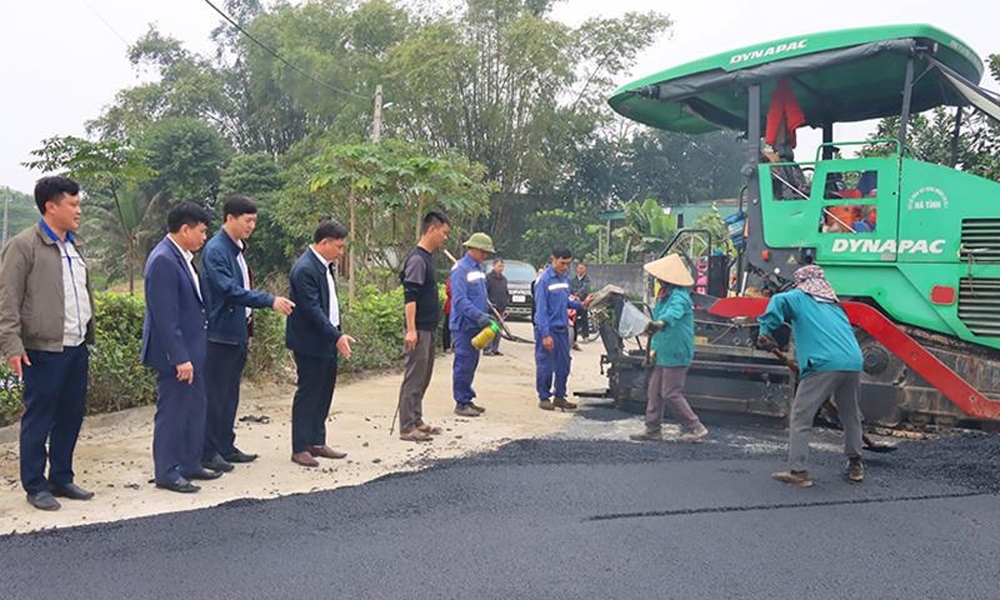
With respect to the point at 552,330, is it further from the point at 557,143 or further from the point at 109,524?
the point at 557,143

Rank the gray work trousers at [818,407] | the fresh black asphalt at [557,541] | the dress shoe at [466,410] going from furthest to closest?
1. the dress shoe at [466,410]
2. the gray work trousers at [818,407]
3. the fresh black asphalt at [557,541]

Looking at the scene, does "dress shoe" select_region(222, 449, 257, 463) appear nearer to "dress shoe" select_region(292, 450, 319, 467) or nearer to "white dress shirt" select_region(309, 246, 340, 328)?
"dress shoe" select_region(292, 450, 319, 467)

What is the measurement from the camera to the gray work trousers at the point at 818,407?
5105 mm

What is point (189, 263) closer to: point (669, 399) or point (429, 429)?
point (429, 429)

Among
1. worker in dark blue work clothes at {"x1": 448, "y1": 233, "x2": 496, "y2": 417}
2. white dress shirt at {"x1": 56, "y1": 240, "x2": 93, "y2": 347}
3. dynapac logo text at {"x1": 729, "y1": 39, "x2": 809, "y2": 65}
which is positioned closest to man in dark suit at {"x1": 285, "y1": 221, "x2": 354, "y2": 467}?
white dress shirt at {"x1": 56, "y1": 240, "x2": 93, "y2": 347}

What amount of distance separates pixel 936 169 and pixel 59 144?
9.92 m

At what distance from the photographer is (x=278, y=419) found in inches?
271

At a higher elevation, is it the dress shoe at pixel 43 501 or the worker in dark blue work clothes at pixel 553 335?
the worker in dark blue work clothes at pixel 553 335

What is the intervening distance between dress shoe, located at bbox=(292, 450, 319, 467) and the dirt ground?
4 cm

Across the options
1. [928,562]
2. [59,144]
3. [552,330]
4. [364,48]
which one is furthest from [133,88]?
[928,562]

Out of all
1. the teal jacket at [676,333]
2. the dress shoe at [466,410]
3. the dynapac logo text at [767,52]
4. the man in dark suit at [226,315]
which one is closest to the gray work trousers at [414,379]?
the dress shoe at [466,410]

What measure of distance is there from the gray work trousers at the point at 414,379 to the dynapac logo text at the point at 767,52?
3192 mm

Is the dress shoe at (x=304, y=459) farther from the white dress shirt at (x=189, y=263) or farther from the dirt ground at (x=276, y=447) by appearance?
the white dress shirt at (x=189, y=263)

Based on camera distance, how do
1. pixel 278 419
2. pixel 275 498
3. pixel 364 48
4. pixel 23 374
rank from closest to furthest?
pixel 23 374 < pixel 275 498 < pixel 278 419 < pixel 364 48
